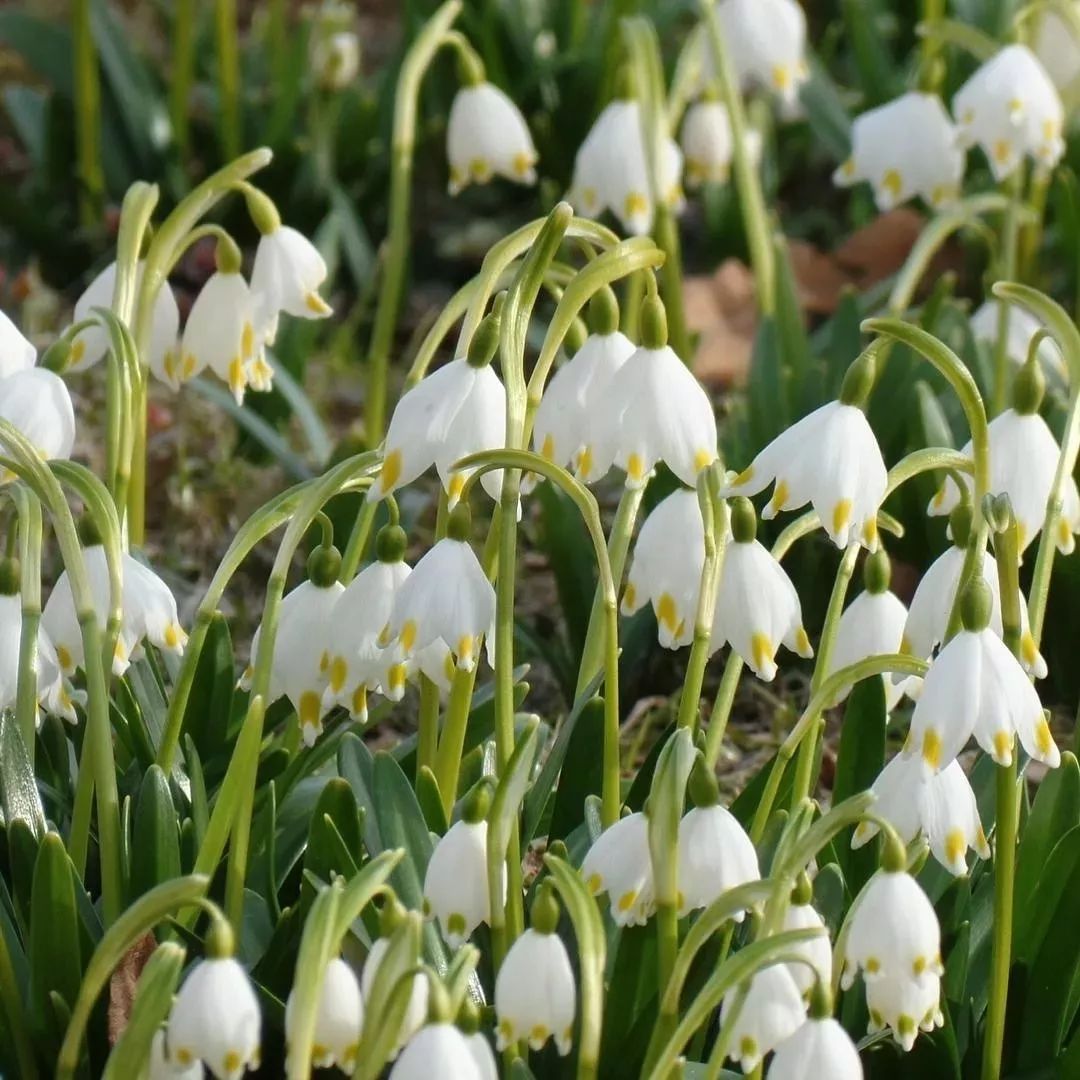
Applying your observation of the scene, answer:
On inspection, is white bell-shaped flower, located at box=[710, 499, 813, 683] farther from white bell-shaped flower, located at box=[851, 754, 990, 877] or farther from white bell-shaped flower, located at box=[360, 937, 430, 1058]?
white bell-shaped flower, located at box=[360, 937, 430, 1058]

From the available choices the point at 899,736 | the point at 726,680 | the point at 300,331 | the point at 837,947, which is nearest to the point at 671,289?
the point at 300,331

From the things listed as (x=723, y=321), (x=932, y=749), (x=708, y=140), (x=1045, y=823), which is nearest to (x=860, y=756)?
(x=1045, y=823)

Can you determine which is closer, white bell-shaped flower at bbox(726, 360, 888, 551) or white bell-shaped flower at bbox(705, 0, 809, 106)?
white bell-shaped flower at bbox(726, 360, 888, 551)

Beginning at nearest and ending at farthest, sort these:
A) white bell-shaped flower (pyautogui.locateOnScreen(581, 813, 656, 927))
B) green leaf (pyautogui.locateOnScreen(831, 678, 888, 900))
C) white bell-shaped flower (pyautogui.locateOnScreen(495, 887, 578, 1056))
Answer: white bell-shaped flower (pyautogui.locateOnScreen(495, 887, 578, 1056))
white bell-shaped flower (pyautogui.locateOnScreen(581, 813, 656, 927))
green leaf (pyautogui.locateOnScreen(831, 678, 888, 900))

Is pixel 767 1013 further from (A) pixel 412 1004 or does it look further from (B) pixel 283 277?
(B) pixel 283 277

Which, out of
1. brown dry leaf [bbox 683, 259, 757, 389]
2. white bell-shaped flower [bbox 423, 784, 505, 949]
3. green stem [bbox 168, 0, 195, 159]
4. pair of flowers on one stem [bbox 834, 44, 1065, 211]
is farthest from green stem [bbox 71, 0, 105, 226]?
white bell-shaped flower [bbox 423, 784, 505, 949]

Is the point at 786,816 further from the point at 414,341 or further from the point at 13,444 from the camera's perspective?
the point at 414,341
